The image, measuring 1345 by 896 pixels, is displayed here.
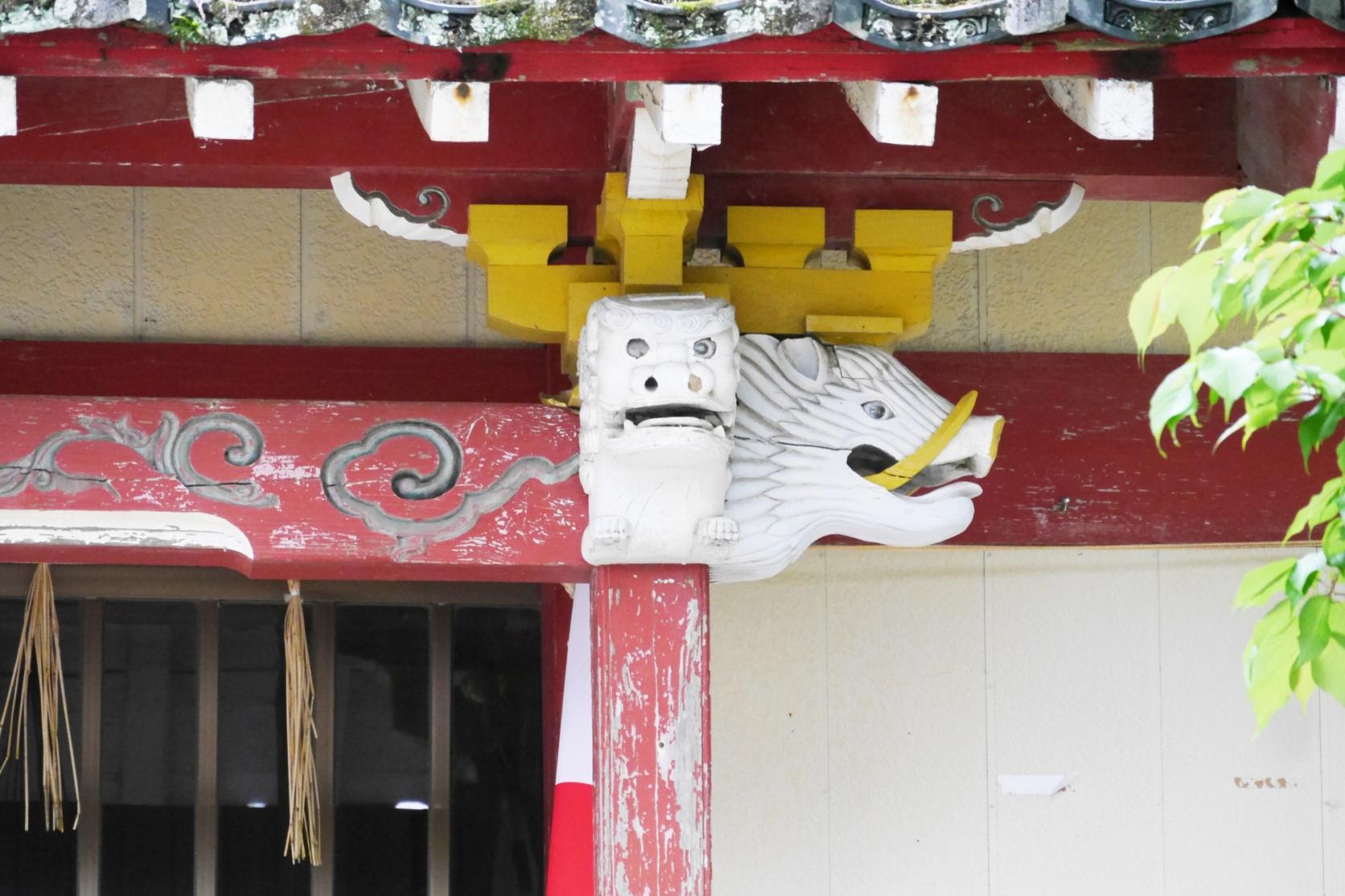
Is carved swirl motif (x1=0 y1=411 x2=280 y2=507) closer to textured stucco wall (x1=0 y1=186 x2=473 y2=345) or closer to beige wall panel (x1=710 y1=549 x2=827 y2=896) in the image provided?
textured stucco wall (x1=0 y1=186 x2=473 y2=345)

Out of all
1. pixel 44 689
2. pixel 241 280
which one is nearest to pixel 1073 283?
pixel 241 280

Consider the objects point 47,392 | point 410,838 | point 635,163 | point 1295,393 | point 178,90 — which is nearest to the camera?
point 1295,393

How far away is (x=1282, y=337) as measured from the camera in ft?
7.03

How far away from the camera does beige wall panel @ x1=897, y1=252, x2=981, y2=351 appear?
401 centimetres

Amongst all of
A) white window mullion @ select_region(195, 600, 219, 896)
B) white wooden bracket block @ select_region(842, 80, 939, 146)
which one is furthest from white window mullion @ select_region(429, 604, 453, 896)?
white wooden bracket block @ select_region(842, 80, 939, 146)

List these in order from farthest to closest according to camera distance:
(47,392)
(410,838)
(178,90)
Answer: (410,838) → (47,392) → (178,90)

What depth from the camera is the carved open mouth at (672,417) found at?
3.04 meters

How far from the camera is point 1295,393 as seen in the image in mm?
2088

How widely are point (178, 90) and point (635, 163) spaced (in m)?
0.77

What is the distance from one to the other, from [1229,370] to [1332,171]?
330 millimetres

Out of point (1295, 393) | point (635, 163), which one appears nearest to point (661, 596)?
point (635, 163)

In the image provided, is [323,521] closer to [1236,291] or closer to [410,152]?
[410,152]

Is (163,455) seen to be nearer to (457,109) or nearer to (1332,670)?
(457,109)

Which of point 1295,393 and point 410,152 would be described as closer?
point 1295,393
